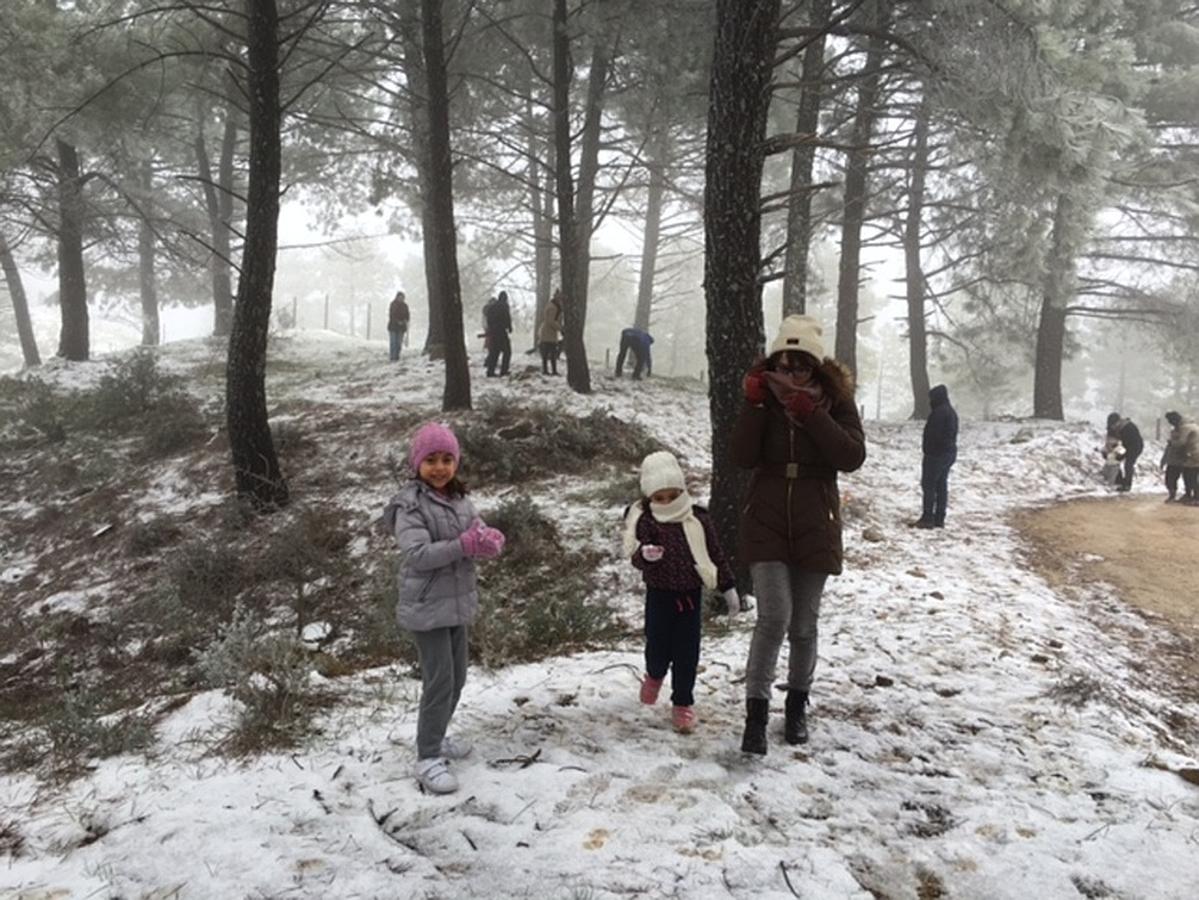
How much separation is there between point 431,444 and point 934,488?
728cm

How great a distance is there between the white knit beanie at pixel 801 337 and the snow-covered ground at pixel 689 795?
1960 millimetres

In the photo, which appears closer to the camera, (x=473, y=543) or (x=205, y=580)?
(x=473, y=543)

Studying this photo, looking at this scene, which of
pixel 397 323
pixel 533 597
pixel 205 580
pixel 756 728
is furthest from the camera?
pixel 397 323

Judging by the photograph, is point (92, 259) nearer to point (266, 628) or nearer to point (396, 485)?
point (396, 485)

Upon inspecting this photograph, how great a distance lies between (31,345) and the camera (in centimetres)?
2392

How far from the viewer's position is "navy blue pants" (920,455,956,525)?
329 inches

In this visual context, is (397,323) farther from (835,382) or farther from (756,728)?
(756,728)

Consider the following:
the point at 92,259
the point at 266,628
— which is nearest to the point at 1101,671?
the point at 266,628

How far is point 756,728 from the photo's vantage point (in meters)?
3.31

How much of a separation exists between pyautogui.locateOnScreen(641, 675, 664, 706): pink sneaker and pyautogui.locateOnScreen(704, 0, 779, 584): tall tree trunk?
6.35 feet

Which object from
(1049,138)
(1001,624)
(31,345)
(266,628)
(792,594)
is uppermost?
(1049,138)

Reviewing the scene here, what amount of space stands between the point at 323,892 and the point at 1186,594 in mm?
7678

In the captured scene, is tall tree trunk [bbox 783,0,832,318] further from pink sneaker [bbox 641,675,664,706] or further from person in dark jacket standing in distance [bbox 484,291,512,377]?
pink sneaker [bbox 641,675,664,706]

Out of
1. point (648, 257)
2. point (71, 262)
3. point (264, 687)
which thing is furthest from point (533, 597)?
point (648, 257)
